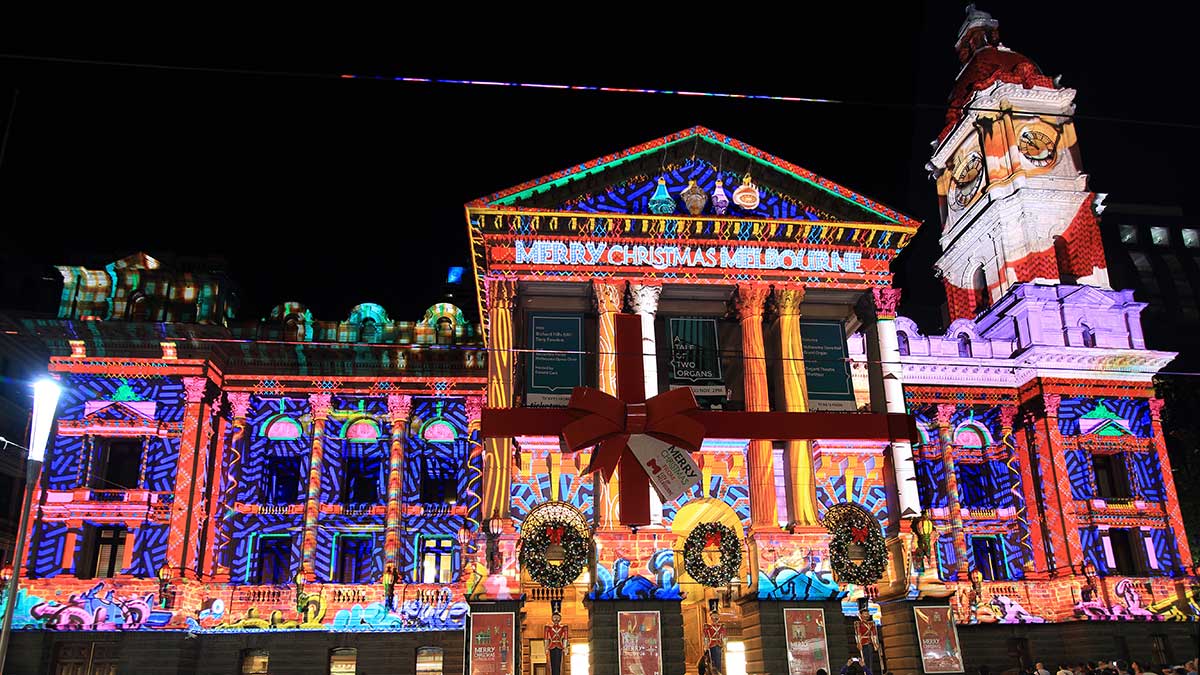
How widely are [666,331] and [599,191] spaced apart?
5103 millimetres

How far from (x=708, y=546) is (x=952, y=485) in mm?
13914

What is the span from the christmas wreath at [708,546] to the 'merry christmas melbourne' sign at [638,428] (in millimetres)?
1509

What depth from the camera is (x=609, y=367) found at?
2833cm

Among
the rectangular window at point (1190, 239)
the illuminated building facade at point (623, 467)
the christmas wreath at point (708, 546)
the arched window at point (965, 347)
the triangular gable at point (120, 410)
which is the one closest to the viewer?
the christmas wreath at point (708, 546)

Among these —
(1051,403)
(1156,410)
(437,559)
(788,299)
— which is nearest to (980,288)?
(1051,403)

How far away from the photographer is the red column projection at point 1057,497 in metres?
33.4

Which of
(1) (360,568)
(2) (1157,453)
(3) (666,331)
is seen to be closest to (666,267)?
(3) (666,331)

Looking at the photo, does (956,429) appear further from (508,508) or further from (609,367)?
(508,508)

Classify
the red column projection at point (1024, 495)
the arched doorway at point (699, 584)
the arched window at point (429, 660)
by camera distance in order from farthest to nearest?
the red column projection at point (1024, 495)
the arched window at point (429, 660)
the arched doorway at point (699, 584)

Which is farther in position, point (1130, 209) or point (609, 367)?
point (1130, 209)

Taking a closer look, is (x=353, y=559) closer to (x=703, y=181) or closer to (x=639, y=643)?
(x=639, y=643)

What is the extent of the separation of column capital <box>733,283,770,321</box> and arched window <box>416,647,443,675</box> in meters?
15.1

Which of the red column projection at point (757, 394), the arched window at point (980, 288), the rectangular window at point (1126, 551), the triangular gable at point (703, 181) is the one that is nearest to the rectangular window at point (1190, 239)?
the arched window at point (980, 288)

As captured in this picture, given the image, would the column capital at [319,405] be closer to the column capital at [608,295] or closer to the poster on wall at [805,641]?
the column capital at [608,295]
